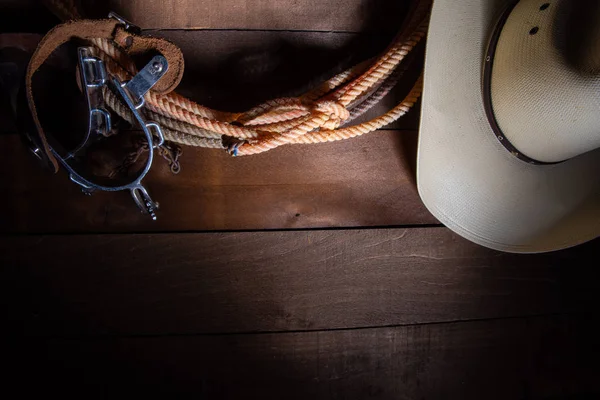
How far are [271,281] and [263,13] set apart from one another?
471 mm

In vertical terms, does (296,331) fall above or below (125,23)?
below

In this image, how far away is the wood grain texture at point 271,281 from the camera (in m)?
0.73

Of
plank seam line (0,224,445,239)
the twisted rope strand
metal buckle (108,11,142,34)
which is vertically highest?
metal buckle (108,11,142,34)

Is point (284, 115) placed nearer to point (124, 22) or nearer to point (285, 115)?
point (285, 115)

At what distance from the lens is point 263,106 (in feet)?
2.09

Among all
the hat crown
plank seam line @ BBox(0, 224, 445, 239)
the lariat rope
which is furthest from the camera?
plank seam line @ BBox(0, 224, 445, 239)

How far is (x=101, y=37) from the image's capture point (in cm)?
57

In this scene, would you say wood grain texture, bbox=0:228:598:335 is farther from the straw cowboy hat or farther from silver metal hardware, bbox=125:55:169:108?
silver metal hardware, bbox=125:55:169:108

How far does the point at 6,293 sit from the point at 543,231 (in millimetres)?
929

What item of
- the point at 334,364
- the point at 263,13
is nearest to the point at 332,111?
the point at 263,13

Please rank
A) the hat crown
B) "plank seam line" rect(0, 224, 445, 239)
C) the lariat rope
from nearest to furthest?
the hat crown, the lariat rope, "plank seam line" rect(0, 224, 445, 239)

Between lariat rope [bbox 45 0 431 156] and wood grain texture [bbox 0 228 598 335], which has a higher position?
lariat rope [bbox 45 0 431 156]

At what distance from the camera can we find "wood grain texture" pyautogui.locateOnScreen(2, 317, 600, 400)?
75cm

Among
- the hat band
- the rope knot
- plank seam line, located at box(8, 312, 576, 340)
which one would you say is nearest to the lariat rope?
the rope knot
